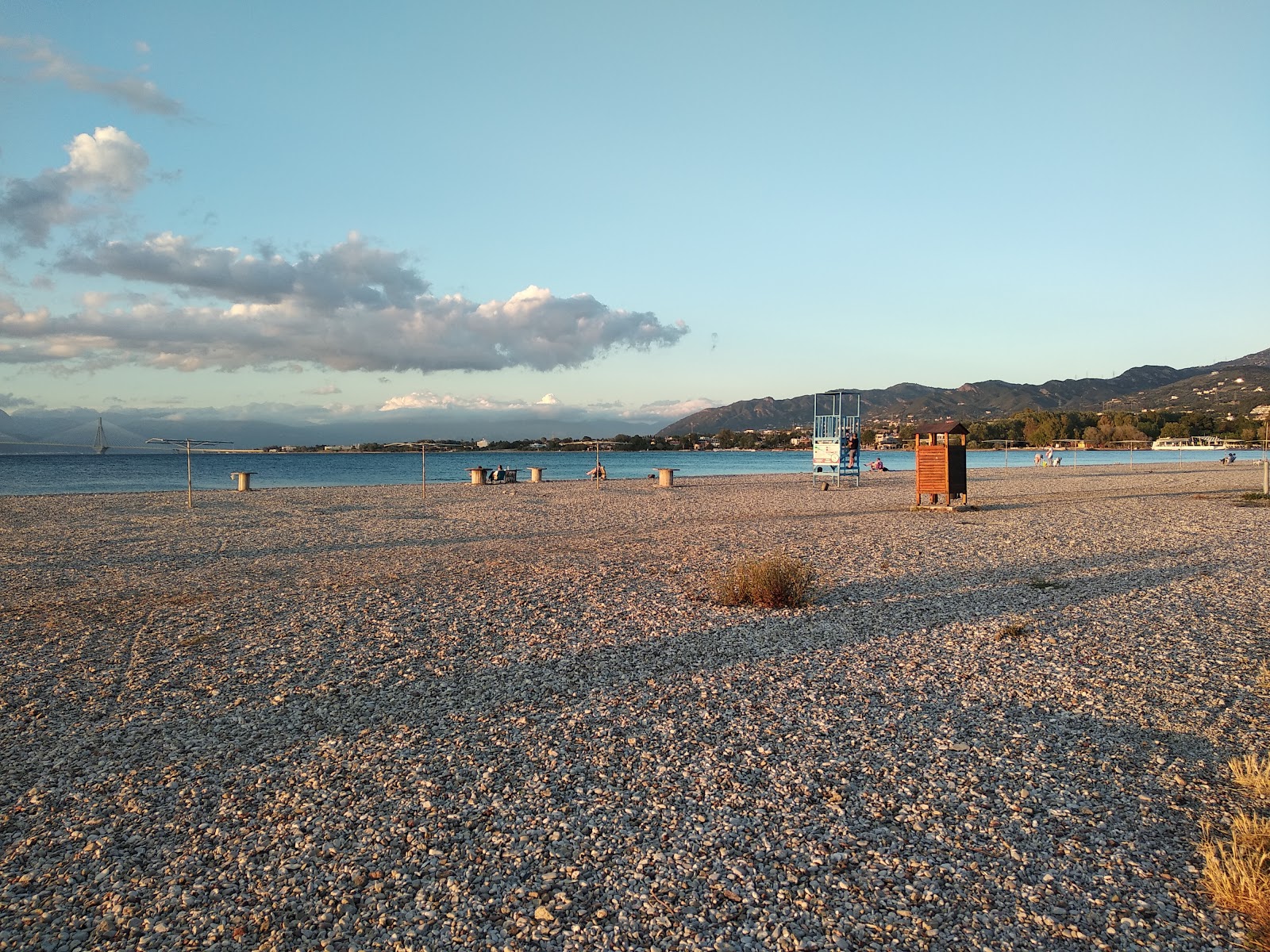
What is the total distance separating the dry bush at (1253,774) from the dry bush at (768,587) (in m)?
4.53

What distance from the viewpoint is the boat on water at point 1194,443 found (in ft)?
283

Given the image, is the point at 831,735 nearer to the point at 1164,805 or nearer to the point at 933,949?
the point at 1164,805

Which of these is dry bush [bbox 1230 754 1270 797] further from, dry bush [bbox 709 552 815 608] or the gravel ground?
dry bush [bbox 709 552 815 608]

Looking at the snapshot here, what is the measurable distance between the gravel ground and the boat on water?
9536 cm

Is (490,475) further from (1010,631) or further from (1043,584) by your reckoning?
(1010,631)

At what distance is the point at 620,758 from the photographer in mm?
4320

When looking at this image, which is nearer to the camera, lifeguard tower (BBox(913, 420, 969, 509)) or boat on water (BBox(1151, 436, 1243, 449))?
lifeguard tower (BBox(913, 420, 969, 509))

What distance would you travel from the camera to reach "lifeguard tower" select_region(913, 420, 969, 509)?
1936 cm

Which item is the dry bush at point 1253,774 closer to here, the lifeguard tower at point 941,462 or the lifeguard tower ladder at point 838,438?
the lifeguard tower at point 941,462

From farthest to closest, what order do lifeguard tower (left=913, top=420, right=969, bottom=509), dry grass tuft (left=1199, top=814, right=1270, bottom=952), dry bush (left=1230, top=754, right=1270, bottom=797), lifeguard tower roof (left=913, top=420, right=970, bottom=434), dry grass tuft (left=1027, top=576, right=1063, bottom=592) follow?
lifeguard tower (left=913, top=420, right=969, bottom=509) → lifeguard tower roof (left=913, top=420, right=970, bottom=434) → dry grass tuft (left=1027, top=576, right=1063, bottom=592) → dry bush (left=1230, top=754, right=1270, bottom=797) → dry grass tuft (left=1199, top=814, right=1270, bottom=952)

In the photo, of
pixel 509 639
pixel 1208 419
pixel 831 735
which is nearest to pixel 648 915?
pixel 831 735

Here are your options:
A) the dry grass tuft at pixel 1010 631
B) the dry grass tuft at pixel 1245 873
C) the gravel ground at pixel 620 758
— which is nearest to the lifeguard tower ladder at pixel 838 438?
the gravel ground at pixel 620 758

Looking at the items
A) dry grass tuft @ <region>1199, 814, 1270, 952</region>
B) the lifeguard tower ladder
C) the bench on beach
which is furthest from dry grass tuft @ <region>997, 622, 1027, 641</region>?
the bench on beach

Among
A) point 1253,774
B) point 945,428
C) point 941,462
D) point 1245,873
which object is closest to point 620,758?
point 1245,873
